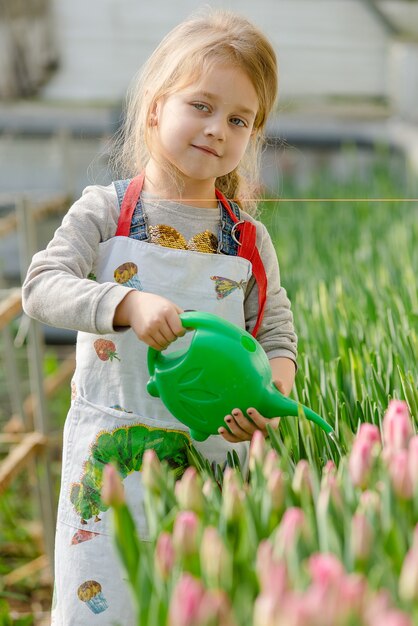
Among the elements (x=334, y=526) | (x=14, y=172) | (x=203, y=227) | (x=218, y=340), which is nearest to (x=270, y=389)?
(x=218, y=340)

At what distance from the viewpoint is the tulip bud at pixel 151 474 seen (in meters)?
1.07

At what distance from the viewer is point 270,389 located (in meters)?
1.42

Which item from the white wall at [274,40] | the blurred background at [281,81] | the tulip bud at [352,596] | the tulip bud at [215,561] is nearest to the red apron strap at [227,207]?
the tulip bud at [215,561]

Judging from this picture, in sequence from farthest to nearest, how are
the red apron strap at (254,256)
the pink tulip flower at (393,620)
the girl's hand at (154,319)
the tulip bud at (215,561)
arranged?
1. the red apron strap at (254,256)
2. the girl's hand at (154,319)
3. the tulip bud at (215,561)
4. the pink tulip flower at (393,620)

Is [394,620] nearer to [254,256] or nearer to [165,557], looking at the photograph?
[165,557]

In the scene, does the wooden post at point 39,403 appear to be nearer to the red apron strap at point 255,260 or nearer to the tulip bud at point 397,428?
the red apron strap at point 255,260

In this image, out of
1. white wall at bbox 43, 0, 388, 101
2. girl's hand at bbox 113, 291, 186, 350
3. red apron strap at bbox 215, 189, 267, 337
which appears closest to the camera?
girl's hand at bbox 113, 291, 186, 350

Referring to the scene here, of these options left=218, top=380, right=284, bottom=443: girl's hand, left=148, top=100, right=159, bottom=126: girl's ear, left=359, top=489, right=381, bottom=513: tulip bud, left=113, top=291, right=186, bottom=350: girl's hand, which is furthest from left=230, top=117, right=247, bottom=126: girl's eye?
left=359, top=489, right=381, bottom=513: tulip bud

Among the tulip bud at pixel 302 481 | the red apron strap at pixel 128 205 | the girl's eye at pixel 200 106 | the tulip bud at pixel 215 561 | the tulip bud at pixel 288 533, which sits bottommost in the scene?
the tulip bud at pixel 215 561

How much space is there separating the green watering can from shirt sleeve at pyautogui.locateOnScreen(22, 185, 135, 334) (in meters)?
0.09

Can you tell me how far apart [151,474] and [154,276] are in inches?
19.6

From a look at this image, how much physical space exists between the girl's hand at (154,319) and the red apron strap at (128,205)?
20 cm

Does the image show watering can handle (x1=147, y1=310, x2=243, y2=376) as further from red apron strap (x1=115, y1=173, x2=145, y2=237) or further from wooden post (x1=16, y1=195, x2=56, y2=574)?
wooden post (x1=16, y1=195, x2=56, y2=574)

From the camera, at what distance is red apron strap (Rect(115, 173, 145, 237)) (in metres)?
1.57
